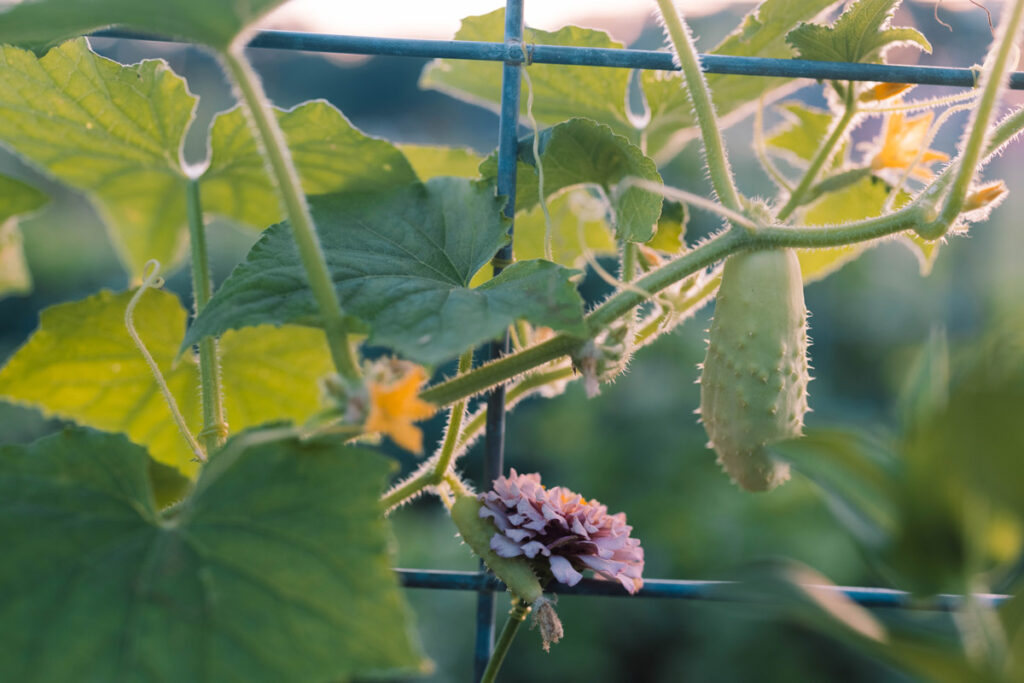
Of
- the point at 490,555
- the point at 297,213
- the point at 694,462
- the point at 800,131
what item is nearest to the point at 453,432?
the point at 490,555

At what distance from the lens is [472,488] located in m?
0.57

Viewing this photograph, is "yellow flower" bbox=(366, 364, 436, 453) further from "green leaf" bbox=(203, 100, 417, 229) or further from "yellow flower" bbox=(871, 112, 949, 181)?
"yellow flower" bbox=(871, 112, 949, 181)

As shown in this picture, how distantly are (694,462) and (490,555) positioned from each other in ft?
8.05

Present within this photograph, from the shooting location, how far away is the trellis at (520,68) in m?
0.53

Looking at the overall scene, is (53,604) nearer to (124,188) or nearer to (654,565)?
(124,188)

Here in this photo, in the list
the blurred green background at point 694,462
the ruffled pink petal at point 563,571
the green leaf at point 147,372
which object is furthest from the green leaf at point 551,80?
the blurred green background at point 694,462

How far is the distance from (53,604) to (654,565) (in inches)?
102

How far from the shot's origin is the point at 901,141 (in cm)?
62

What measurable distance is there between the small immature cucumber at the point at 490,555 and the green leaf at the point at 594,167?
0.63ft

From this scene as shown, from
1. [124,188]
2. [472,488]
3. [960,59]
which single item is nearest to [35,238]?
[124,188]

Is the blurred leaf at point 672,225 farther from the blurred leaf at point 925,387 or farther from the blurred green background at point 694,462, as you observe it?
the blurred green background at point 694,462

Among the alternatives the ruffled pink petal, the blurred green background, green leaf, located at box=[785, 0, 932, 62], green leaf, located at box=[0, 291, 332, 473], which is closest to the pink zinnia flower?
the ruffled pink petal

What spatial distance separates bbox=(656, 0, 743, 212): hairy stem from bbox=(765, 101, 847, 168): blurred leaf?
22 cm

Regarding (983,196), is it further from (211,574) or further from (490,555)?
(211,574)
